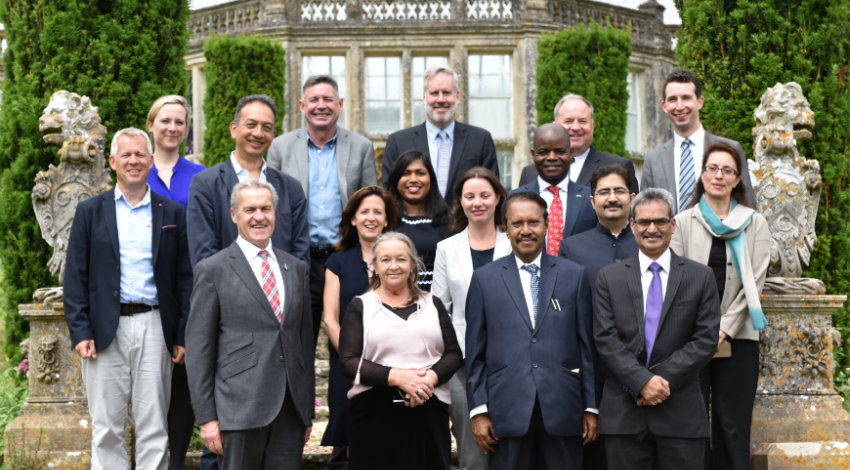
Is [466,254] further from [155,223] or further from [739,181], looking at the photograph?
[155,223]

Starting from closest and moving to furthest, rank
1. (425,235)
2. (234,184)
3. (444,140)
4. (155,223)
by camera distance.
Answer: (155,223) → (234,184) → (425,235) → (444,140)

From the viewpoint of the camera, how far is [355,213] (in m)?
5.02

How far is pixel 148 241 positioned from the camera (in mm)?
4680

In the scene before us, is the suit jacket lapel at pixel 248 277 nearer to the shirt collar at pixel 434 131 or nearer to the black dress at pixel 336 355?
the black dress at pixel 336 355

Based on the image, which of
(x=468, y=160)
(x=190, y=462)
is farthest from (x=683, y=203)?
(x=190, y=462)

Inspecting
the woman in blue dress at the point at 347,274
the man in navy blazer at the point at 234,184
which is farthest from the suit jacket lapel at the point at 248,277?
the woman in blue dress at the point at 347,274

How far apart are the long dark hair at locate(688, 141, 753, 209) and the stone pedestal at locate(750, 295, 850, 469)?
86 centimetres

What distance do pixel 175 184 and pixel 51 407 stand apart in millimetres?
1526

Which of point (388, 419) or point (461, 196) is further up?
point (461, 196)

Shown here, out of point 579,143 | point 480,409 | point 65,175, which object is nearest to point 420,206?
point 579,143

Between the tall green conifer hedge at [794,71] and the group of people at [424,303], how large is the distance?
1763mm

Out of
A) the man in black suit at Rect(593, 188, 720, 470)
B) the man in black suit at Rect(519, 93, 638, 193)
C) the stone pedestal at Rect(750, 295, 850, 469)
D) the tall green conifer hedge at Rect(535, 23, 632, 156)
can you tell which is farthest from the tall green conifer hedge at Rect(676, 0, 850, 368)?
the tall green conifer hedge at Rect(535, 23, 632, 156)

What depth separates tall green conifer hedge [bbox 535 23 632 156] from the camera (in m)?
14.9

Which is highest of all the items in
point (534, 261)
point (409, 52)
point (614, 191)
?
point (409, 52)
